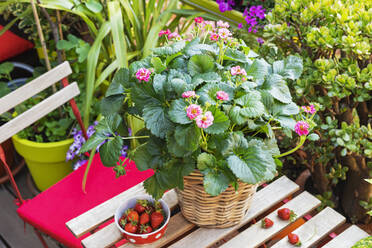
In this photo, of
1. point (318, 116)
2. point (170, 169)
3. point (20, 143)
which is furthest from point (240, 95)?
point (20, 143)

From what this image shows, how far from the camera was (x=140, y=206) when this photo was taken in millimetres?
1223

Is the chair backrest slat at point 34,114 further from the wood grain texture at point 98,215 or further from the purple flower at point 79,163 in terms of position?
the wood grain texture at point 98,215

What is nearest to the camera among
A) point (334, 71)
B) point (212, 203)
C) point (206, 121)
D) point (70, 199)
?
point (206, 121)

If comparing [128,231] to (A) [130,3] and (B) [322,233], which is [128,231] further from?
(A) [130,3]

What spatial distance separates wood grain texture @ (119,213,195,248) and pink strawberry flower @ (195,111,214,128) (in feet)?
1.63

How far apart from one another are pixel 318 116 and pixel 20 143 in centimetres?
146

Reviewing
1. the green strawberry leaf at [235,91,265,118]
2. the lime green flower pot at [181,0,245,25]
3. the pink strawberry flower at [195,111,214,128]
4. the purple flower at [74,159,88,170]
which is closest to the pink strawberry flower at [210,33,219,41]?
the green strawberry leaf at [235,91,265,118]

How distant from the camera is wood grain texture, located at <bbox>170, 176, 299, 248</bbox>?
1.23 meters

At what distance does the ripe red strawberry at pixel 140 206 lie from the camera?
3.99 feet

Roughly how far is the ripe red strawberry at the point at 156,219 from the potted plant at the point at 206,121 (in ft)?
0.28

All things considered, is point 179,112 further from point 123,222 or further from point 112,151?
point 123,222

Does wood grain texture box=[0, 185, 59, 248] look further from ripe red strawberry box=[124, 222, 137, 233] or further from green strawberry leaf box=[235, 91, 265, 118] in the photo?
green strawberry leaf box=[235, 91, 265, 118]

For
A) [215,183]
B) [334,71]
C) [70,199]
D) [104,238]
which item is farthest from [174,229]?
[334,71]

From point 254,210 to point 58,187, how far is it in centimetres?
89
